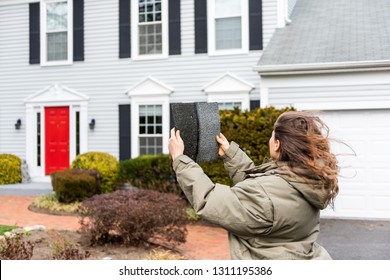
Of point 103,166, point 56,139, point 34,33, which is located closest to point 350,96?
point 103,166

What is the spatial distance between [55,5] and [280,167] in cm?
1254

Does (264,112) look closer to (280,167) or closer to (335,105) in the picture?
(335,105)

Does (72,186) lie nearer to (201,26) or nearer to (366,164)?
(201,26)

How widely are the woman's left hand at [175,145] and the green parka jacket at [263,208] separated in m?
0.08

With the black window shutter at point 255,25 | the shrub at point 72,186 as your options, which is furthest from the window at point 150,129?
the black window shutter at point 255,25

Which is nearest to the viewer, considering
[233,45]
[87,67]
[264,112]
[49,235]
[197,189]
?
[197,189]

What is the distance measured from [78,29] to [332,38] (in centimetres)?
673

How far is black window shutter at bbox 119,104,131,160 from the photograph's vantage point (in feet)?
39.8

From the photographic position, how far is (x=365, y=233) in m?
7.63

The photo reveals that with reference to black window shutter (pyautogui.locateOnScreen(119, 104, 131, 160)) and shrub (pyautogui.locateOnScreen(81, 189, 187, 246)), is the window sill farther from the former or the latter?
shrub (pyautogui.locateOnScreen(81, 189, 187, 246))

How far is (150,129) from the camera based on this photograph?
12.1 metres

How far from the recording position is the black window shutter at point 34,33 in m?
13.1
